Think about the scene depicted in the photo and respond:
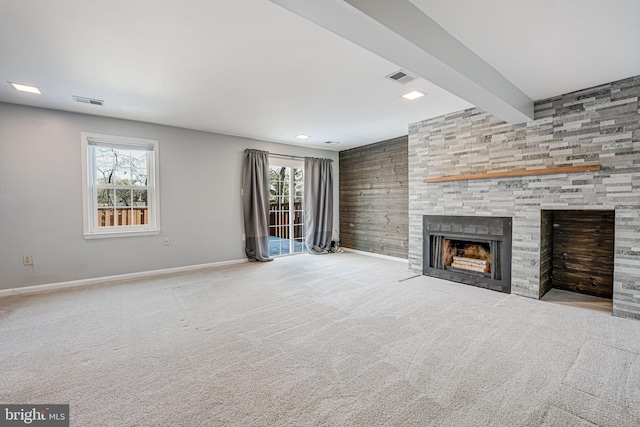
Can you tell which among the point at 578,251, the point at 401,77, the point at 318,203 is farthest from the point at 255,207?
the point at 578,251

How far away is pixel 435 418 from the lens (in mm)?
1510

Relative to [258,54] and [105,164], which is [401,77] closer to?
[258,54]

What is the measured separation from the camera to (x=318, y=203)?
256 inches

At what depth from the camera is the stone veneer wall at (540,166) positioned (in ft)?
9.17

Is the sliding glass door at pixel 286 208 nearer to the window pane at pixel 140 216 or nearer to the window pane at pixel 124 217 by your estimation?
the window pane at pixel 140 216

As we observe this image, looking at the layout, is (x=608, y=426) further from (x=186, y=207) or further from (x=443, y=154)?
(x=186, y=207)

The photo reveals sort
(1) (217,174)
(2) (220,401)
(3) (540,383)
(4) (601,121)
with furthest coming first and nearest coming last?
(1) (217,174), (4) (601,121), (3) (540,383), (2) (220,401)

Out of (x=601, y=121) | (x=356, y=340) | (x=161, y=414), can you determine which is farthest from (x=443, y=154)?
(x=161, y=414)

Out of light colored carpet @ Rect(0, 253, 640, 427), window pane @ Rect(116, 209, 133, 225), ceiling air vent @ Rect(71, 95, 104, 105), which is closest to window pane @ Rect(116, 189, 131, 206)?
window pane @ Rect(116, 209, 133, 225)

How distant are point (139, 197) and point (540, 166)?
5697mm

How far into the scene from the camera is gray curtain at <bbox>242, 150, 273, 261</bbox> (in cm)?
544

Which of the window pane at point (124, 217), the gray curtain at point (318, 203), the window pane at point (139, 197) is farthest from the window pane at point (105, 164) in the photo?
the gray curtain at point (318, 203)

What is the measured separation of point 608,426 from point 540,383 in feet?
1.15

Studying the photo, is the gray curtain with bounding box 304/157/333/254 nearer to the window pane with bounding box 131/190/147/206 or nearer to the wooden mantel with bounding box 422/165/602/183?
the wooden mantel with bounding box 422/165/602/183
